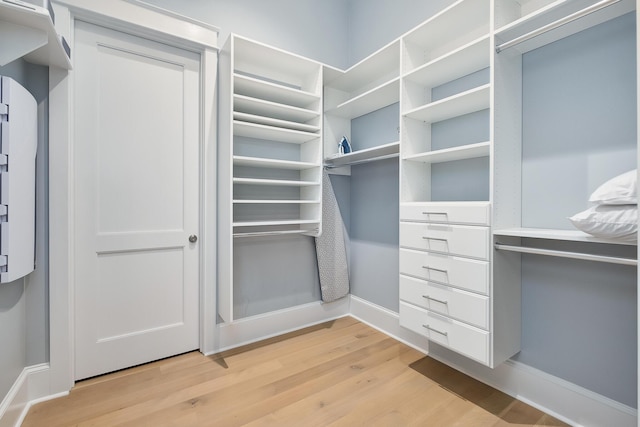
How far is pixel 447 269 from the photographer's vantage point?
1.70 meters

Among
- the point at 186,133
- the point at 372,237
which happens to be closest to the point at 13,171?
the point at 186,133

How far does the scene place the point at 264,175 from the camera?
2453 mm

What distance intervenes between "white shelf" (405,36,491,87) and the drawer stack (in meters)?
0.87

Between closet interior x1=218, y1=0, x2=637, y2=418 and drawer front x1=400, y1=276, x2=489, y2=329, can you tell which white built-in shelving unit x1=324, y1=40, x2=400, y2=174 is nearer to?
closet interior x1=218, y1=0, x2=637, y2=418

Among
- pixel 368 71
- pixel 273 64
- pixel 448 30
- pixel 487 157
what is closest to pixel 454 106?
pixel 487 157

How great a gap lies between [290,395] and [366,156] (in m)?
1.82

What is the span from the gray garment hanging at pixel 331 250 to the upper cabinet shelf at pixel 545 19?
5.37ft

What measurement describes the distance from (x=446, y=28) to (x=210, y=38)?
1645 millimetres

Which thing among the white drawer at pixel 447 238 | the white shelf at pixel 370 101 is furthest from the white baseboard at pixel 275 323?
the white shelf at pixel 370 101

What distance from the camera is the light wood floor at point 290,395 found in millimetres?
1533

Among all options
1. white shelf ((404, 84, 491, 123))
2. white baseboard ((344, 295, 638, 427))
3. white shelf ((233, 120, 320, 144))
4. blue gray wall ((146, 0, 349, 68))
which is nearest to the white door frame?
blue gray wall ((146, 0, 349, 68))

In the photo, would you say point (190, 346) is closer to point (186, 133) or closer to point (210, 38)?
point (186, 133)

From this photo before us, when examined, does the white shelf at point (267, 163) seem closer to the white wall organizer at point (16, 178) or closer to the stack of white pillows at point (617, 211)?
the white wall organizer at point (16, 178)

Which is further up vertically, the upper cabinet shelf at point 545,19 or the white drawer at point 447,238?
the upper cabinet shelf at point 545,19
